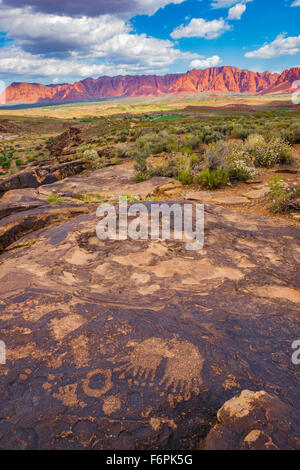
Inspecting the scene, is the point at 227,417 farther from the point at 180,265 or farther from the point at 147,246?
the point at 147,246

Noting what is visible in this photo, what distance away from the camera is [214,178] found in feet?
28.6

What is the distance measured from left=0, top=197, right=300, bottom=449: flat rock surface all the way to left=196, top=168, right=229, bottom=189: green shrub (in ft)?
17.2

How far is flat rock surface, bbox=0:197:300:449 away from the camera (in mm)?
1574

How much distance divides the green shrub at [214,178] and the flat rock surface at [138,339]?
5.24 metres

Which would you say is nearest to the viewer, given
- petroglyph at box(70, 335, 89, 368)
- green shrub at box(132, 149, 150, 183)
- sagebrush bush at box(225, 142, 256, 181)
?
petroglyph at box(70, 335, 89, 368)

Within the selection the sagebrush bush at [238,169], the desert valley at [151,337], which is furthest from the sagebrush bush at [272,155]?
the desert valley at [151,337]

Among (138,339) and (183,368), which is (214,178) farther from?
(183,368)

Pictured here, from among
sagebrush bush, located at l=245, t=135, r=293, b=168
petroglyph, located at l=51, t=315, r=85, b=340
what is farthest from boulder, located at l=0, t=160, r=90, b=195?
petroglyph, located at l=51, t=315, r=85, b=340

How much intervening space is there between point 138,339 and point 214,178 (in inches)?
290

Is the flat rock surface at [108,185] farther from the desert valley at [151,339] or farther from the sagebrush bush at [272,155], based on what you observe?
the desert valley at [151,339]

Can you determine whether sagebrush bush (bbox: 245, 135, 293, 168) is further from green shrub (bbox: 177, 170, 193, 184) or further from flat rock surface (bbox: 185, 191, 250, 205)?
flat rock surface (bbox: 185, 191, 250, 205)

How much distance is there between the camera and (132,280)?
308cm

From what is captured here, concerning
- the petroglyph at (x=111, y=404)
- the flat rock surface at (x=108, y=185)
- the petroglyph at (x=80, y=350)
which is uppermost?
the flat rock surface at (x=108, y=185)

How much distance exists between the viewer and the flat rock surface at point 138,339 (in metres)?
1.57
